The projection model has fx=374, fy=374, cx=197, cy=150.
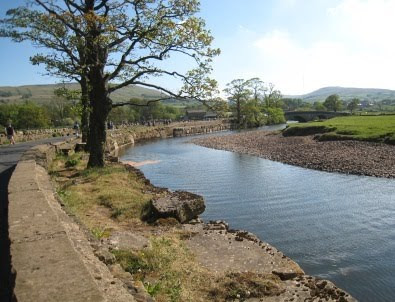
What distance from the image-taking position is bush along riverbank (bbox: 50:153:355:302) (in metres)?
8.56

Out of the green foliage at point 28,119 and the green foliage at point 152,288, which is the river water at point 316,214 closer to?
the green foliage at point 152,288

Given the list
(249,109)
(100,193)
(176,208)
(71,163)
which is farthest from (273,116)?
(176,208)

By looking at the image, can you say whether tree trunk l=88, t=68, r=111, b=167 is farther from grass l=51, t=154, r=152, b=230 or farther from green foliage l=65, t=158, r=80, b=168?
green foliage l=65, t=158, r=80, b=168

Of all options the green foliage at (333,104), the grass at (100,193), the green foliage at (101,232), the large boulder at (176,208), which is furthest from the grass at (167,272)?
the green foliage at (333,104)

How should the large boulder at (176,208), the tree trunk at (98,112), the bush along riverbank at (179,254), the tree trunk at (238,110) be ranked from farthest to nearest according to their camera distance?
the tree trunk at (238,110) < the tree trunk at (98,112) < the large boulder at (176,208) < the bush along riverbank at (179,254)

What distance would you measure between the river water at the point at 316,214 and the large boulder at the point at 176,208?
2.41 m

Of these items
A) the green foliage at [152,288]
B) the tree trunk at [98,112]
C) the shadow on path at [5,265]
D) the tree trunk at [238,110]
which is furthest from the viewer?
the tree trunk at [238,110]

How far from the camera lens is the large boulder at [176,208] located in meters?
14.5

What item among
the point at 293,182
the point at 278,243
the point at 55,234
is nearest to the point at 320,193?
the point at 293,182

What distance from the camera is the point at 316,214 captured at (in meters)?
19.0

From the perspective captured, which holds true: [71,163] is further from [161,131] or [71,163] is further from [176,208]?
[161,131]

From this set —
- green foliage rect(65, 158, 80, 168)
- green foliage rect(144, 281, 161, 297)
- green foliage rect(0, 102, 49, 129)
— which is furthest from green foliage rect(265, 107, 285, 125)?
green foliage rect(144, 281, 161, 297)

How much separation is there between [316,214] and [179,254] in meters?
10.6

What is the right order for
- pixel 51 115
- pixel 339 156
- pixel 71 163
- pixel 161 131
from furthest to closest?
1. pixel 51 115
2. pixel 161 131
3. pixel 339 156
4. pixel 71 163
